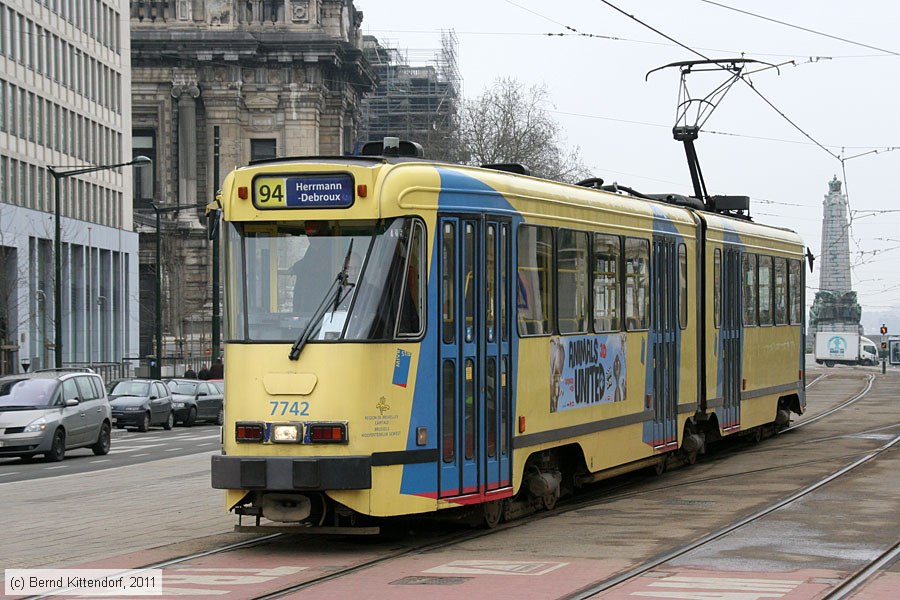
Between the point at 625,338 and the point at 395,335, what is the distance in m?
5.20

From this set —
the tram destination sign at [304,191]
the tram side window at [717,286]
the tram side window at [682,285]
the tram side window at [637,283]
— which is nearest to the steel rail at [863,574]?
the tram destination sign at [304,191]

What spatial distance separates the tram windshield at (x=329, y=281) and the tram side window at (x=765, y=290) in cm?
1217

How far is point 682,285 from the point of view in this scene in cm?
2030

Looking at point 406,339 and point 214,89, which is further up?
point 214,89

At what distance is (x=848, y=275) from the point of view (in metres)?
128

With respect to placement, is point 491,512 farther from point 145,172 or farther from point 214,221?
point 145,172

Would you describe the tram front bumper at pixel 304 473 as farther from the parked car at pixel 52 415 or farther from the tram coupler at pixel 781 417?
the parked car at pixel 52 415

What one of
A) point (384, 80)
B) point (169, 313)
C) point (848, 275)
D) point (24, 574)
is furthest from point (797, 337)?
point (848, 275)

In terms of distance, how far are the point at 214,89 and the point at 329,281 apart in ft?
249

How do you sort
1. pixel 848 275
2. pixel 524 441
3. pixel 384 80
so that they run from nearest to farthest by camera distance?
pixel 524 441, pixel 384 80, pixel 848 275

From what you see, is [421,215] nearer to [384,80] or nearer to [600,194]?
[600,194]

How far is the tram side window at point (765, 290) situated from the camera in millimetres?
24656

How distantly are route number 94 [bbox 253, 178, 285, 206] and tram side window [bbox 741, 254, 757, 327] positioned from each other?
11445 millimetres

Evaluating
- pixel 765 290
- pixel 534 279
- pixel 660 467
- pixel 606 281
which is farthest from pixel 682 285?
pixel 534 279
